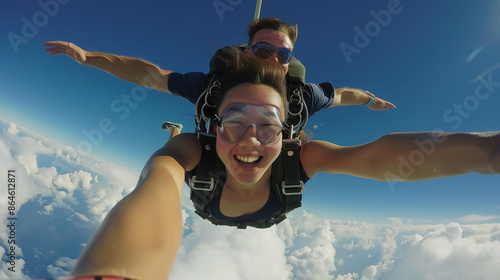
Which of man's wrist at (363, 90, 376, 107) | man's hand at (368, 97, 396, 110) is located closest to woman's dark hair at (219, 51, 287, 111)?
man's wrist at (363, 90, 376, 107)

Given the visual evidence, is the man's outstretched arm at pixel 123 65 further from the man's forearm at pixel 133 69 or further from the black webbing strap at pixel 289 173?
the black webbing strap at pixel 289 173

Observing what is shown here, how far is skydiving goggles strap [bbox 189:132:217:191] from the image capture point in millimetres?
2781

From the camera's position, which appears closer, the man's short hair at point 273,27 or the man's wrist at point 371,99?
the man's short hair at point 273,27

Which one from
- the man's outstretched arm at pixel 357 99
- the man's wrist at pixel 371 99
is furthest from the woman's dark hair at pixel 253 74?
the man's wrist at pixel 371 99

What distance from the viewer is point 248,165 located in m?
2.69

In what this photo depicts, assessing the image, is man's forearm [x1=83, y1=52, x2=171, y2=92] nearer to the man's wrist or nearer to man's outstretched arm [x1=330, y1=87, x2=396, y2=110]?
man's outstretched arm [x1=330, y1=87, x2=396, y2=110]

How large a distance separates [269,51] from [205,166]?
173 cm

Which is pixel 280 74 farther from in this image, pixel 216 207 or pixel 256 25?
pixel 216 207

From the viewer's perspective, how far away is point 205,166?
2.81 meters

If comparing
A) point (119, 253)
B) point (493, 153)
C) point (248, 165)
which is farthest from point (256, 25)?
point (119, 253)

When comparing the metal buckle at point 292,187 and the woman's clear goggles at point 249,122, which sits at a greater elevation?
the woman's clear goggles at point 249,122

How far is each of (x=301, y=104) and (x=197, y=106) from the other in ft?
3.81

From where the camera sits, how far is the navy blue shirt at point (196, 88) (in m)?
3.44

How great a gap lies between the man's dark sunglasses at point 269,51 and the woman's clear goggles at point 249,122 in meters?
0.91
